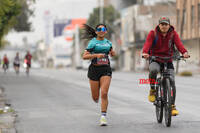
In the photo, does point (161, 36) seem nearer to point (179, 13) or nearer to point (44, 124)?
point (44, 124)

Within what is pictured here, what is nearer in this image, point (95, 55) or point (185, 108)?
point (95, 55)

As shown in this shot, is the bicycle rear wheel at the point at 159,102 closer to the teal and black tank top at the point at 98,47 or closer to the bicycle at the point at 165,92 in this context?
the bicycle at the point at 165,92

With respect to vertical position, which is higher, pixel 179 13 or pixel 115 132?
pixel 179 13

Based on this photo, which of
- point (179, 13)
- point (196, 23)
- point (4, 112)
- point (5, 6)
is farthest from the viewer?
point (179, 13)

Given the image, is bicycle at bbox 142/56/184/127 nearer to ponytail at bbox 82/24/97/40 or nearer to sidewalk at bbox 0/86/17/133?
ponytail at bbox 82/24/97/40

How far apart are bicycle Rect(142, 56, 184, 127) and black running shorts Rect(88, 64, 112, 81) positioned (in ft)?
2.55

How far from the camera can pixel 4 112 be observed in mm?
11000

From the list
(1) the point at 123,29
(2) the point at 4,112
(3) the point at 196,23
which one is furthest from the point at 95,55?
(1) the point at 123,29

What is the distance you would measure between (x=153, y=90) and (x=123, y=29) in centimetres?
7824

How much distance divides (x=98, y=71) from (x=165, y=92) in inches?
49.0

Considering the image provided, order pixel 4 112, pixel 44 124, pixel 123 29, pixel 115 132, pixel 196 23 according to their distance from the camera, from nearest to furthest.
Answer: pixel 115 132, pixel 44 124, pixel 4 112, pixel 196 23, pixel 123 29

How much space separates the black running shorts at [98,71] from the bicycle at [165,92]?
0.78m

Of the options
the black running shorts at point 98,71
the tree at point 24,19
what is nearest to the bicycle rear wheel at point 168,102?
the black running shorts at point 98,71

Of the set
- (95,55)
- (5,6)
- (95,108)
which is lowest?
(95,108)
